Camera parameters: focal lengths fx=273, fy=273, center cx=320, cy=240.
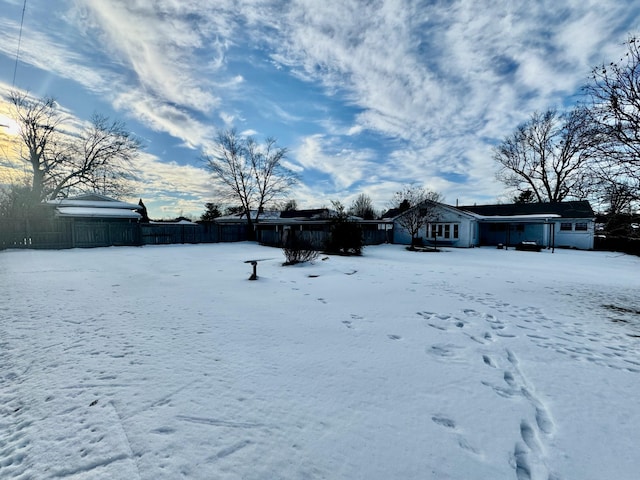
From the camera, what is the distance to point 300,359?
326cm

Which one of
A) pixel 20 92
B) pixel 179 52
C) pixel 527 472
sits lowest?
pixel 527 472

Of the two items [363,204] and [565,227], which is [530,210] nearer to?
[565,227]

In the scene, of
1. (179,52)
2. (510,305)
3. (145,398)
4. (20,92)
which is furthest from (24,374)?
(20,92)

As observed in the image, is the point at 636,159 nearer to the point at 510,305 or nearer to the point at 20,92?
the point at 510,305

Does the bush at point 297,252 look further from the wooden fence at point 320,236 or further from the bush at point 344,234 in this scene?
the wooden fence at point 320,236

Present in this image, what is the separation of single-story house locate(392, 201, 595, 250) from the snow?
714 inches

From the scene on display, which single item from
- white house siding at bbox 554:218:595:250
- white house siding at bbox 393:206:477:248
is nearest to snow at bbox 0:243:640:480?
white house siding at bbox 393:206:477:248

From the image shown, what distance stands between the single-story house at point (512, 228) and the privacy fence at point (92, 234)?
1687 cm

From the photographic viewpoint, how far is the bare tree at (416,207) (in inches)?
835

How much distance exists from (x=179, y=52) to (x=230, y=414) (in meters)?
11.8

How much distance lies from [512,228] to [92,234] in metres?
31.9

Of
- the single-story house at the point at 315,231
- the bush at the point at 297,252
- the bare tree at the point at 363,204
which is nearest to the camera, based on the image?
the bush at the point at 297,252

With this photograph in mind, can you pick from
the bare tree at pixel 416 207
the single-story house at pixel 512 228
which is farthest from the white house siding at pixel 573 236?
the bare tree at pixel 416 207

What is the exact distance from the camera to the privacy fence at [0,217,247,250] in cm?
1417
